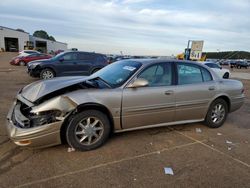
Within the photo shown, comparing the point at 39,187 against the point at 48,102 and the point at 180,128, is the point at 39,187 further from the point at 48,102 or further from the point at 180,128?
the point at 180,128

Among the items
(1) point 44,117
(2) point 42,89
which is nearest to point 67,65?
(2) point 42,89

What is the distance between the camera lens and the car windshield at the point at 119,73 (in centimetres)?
401

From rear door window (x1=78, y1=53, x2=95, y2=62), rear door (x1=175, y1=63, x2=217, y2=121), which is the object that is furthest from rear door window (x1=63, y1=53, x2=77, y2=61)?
rear door (x1=175, y1=63, x2=217, y2=121)

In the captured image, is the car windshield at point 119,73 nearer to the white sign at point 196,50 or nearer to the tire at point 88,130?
the tire at point 88,130

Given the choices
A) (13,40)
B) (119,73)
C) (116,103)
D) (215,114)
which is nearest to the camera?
(116,103)

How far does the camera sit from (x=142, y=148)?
3.85m

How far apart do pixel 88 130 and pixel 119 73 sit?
128 cm

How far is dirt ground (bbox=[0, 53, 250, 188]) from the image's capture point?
113 inches

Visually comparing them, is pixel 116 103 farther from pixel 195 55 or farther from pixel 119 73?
pixel 195 55

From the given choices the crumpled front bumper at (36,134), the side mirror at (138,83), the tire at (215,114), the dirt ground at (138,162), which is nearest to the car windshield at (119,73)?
the side mirror at (138,83)

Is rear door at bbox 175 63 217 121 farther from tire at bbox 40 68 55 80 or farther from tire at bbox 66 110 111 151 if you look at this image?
tire at bbox 40 68 55 80

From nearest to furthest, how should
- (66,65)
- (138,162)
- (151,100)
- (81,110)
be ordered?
1. (138,162)
2. (81,110)
3. (151,100)
4. (66,65)

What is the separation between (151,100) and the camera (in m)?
4.05

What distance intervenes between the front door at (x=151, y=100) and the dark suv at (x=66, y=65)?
7.87 meters
